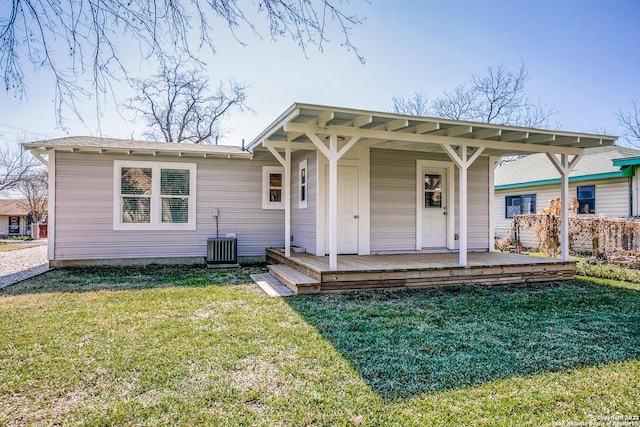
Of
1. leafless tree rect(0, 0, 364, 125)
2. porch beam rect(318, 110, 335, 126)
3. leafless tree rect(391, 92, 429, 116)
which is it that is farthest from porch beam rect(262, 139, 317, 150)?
leafless tree rect(391, 92, 429, 116)

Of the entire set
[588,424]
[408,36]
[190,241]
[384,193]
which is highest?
[408,36]

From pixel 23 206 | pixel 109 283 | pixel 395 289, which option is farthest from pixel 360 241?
pixel 23 206

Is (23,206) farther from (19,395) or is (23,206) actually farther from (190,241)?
(19,395)

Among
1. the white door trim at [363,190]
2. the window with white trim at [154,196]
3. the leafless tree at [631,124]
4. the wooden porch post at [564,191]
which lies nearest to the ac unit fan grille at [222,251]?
the window with white trim at [154,196]

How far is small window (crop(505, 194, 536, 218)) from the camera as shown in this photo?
13.5 metres

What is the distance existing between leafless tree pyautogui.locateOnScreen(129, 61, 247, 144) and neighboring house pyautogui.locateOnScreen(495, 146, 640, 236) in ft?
46.3

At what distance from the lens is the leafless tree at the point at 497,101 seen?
68.5 ft

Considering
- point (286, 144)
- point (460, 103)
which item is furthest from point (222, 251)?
point (460, 103)

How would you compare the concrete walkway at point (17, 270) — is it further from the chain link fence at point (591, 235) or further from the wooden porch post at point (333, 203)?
the chain link fence at point (591, 235)

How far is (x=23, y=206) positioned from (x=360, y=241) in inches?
1422

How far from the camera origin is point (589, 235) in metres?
9.34

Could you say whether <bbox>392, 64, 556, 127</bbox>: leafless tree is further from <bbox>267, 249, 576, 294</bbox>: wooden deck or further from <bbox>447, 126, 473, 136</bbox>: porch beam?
<bbox>447, 126, 473, 136</bbox>: porch beam

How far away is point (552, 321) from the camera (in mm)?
4211

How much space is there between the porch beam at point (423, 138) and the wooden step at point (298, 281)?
2.15 m
